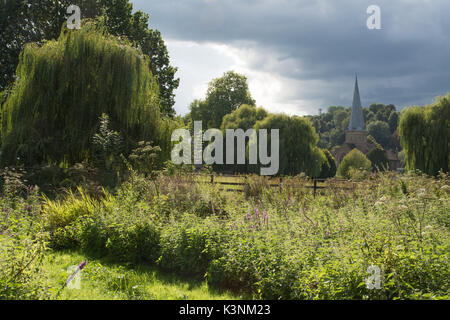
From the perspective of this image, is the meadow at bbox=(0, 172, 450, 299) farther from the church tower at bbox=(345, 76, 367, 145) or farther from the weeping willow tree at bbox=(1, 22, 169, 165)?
the church tower at bbox=(345, 76, 367, 145)

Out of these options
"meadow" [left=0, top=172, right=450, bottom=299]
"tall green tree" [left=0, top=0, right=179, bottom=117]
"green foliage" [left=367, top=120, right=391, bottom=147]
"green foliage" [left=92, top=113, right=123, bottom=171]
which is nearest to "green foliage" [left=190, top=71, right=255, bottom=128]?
"tall green tree" [left=0, top=0, right=179, bottom=117]

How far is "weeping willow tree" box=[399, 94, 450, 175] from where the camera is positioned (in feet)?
69.6

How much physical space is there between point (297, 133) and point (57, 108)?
829 inches

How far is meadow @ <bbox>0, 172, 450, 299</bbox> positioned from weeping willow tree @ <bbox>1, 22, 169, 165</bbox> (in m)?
5.37

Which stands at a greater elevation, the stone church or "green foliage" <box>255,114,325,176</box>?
the stone church

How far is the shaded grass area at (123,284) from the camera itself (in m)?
4.55

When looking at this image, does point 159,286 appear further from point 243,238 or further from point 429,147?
point 429,147

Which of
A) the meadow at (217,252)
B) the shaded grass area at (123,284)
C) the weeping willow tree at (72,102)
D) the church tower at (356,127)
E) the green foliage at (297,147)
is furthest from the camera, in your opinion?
the church tower at (356,127)

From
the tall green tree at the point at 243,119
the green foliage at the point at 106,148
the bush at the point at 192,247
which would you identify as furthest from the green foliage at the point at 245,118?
the bush at the point at 192,247

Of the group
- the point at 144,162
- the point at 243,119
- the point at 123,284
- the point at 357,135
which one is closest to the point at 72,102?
the point at 144,162

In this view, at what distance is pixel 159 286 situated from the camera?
510 cm

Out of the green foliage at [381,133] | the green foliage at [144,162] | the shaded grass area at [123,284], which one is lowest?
the shaded grass area at [123,284]

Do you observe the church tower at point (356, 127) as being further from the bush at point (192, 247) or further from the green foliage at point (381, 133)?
the bush at point (192, 247)

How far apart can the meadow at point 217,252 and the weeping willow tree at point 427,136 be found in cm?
1564
